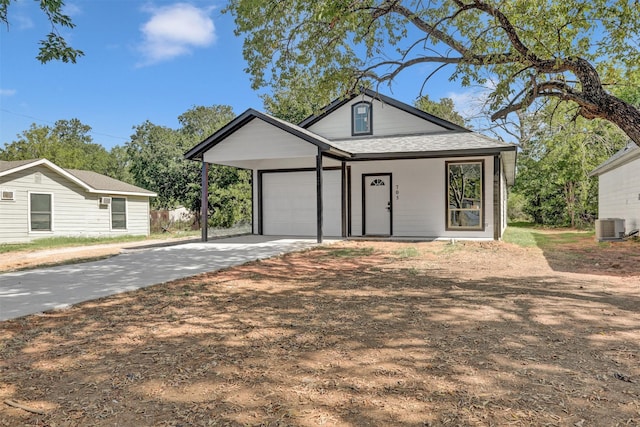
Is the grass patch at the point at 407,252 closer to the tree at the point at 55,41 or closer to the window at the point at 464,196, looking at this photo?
the window at the point at 464,196

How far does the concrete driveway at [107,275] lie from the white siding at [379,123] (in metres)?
6.08

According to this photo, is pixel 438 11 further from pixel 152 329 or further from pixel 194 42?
pixel 194 42

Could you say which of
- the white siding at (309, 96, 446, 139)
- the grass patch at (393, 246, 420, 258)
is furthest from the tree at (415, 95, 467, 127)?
the grass patch at (393, 246, 420, 258)

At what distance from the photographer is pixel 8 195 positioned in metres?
14.9

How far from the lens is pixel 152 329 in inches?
158

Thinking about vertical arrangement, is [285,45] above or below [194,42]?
below

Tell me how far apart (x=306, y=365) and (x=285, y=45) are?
862 cm

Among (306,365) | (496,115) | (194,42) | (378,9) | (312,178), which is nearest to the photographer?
(306,365)

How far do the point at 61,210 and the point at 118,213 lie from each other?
2731mm

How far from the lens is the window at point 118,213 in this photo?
748 inches

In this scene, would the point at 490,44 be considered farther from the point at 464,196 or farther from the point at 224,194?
the point at 224,194

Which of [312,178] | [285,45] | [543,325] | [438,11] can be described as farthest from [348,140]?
[543,325]

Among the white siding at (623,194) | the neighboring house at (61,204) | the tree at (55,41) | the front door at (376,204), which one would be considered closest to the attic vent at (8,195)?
the neighboring house at (61,204)

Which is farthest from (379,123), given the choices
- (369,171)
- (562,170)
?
(562,170)
